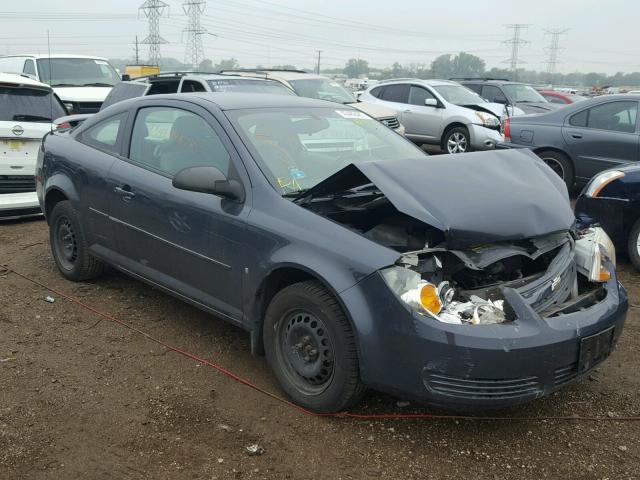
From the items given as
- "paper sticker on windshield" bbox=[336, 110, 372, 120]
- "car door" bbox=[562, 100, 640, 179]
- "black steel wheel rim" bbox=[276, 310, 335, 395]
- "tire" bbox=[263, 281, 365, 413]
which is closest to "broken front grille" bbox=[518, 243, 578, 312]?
"tire" bbox=[263, 281, 365, 413]

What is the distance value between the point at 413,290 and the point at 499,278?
25.1 inches

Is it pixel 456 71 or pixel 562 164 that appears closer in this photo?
pixel 562 164

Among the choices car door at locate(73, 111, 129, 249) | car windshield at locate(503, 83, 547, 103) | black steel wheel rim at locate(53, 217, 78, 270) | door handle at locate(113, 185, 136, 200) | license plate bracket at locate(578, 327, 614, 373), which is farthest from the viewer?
car windshield at locate(503, 83, 547, 103)

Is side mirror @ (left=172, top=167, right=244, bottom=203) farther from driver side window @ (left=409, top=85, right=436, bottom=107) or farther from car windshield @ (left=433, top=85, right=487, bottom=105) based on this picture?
driver side window @ (left=409, top=85, right=436, bottom=107)

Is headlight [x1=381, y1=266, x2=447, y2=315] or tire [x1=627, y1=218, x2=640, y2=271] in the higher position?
headlight [x1=381, y1=266, x2=447, y2=315]

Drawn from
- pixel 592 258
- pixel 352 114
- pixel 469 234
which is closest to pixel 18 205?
pixel 352 114

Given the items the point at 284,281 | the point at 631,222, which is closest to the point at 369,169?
the point at 284,281

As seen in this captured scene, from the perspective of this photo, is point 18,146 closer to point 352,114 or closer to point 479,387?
point 352,114

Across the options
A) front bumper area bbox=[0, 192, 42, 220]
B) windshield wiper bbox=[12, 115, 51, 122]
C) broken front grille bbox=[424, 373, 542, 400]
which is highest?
windshield wiper bbox=[12, 115, 51, 122]

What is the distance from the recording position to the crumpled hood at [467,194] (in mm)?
3129

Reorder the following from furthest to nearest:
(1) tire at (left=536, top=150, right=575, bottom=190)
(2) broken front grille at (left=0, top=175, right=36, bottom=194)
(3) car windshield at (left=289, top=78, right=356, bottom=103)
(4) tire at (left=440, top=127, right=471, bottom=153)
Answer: (4) tire at (left=440, top=127, right=471, bottom=153), (3) car windshield at (left=289, top=78, right=356, bottom=103), (1) tire at (left=536, top=150, right=575, bottom=190), (2) broken front grille at (left=0, top=175, right=36, bottom=194)

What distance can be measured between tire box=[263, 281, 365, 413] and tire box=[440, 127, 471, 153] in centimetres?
1031

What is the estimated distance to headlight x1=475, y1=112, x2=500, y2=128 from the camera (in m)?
12.8

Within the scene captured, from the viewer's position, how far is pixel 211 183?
3.59 meters
